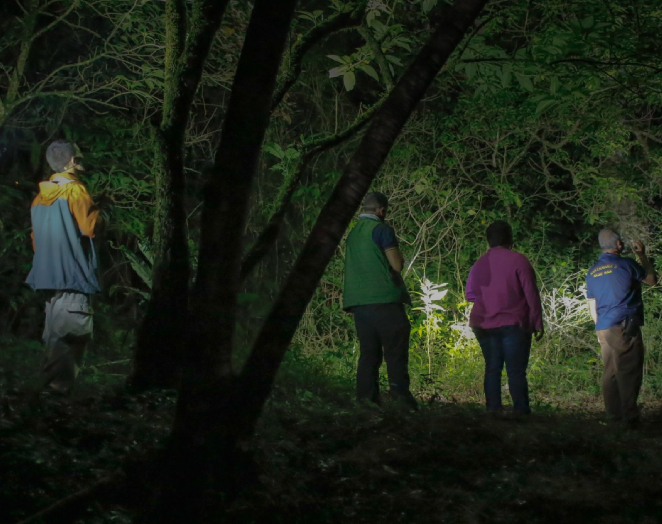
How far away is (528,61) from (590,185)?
6.86 metres

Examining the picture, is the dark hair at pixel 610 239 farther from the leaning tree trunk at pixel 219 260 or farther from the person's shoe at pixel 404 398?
the leaning tree trunk at pixel 219 260

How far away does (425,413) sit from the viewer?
6070 millimetres

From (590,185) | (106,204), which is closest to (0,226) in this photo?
(106,204)

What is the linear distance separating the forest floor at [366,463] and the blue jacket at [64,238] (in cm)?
78

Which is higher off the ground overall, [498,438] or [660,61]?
[660,61]

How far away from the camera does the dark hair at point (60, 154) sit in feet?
19.0

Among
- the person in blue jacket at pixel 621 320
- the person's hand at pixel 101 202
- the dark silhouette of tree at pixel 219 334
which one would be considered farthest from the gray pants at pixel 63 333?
the person in blue jacket at pixel 621 320

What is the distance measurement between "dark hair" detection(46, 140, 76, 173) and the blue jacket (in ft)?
0.28

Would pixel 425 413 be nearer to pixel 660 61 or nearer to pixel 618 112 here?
pixel 660 61

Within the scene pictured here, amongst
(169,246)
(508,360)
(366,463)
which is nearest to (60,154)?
(169,246)

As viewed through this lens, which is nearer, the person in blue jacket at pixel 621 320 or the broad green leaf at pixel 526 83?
the broad green leaf at pixel 526 83

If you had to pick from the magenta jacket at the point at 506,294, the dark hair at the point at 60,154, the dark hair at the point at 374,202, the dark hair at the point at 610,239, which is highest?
the dark hair at the point at 60,154

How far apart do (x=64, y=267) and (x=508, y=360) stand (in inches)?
148

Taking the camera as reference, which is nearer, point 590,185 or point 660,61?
point 660,61
